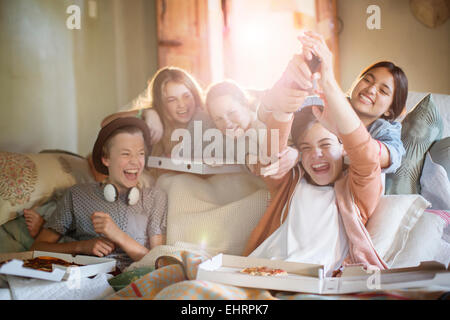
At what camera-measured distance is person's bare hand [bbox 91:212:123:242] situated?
1.66m

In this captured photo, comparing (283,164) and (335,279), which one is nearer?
(335,279)

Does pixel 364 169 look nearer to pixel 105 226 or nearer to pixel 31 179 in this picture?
pixel 105 226

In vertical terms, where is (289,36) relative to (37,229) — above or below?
above

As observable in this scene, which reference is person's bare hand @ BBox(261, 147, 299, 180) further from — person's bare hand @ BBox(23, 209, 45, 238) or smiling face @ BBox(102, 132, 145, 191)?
person's bare hand @ BBox(23, 209, 45, 238)

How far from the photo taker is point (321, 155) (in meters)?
1.51

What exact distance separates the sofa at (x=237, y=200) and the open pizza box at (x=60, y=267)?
6 cm

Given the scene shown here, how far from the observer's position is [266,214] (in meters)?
1.55

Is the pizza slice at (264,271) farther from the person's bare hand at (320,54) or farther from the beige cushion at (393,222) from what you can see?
the person's bare hand at (320,54)

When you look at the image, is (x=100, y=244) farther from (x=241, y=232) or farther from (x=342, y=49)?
(x=342, y=49)

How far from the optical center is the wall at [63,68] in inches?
79.3

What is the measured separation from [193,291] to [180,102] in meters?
0.77

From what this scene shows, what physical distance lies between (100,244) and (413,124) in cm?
108

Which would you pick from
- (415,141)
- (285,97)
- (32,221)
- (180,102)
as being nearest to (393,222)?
(415,141)
